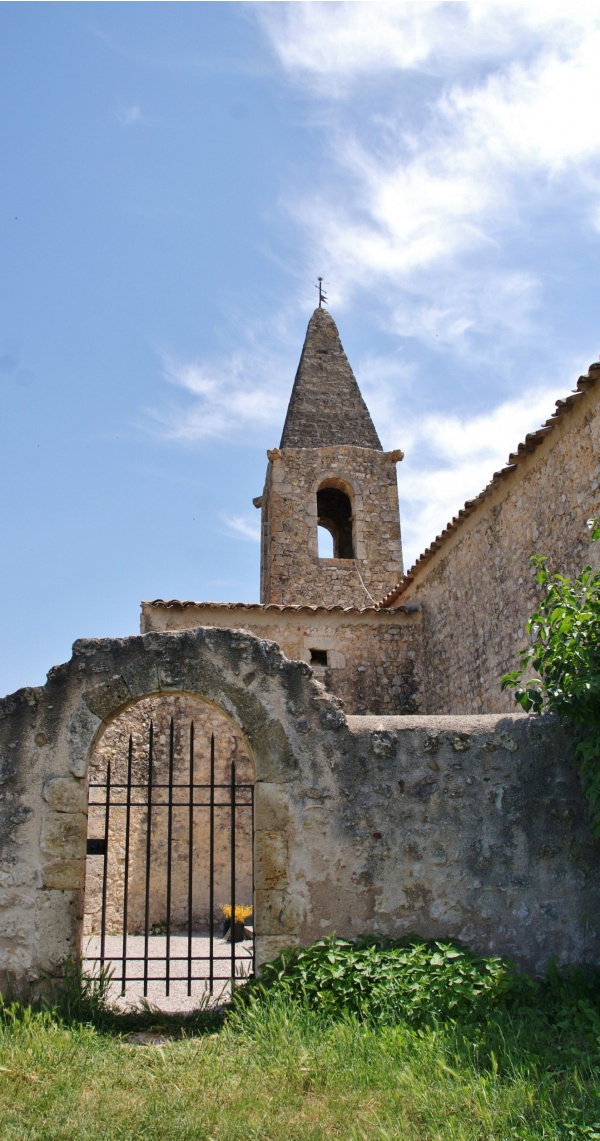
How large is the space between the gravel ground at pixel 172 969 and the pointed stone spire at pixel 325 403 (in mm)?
10699

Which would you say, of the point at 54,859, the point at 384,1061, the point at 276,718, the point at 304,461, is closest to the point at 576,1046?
the point at 384,1061

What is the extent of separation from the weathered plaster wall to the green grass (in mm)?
456

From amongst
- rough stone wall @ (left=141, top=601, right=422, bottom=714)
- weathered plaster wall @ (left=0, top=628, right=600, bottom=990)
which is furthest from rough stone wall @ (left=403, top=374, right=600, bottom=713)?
weathered plaster wall @ (left=0, top=628, right=600, bottom=990)

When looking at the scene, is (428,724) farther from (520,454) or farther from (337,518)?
(337,518)

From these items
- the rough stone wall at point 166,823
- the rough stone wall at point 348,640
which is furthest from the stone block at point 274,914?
the rough stone wall at point 348,640

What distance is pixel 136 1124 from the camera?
3.70m

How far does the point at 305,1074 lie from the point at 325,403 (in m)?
15.8

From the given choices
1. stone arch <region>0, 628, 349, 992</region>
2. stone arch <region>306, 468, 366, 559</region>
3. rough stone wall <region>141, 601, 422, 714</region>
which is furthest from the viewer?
stone arch <region>306, 468, 366, 559</region>

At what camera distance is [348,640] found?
1257 cm

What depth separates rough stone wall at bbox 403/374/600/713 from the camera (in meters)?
7.99

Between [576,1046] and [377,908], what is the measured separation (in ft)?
4.72

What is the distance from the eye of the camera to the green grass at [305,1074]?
364 cm

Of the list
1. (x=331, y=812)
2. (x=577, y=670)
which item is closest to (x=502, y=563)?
(x=577, y=670)

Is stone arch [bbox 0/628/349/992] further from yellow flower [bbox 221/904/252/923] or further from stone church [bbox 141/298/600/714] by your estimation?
yellow flower [bbox 221/904/252/923]
